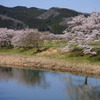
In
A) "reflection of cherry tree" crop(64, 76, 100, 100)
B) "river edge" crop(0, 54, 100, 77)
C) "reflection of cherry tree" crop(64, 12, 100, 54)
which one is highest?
"reflection of cherry tree" crop(64, 12, 100, 54)

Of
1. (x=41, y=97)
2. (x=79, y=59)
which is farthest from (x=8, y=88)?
(x=79, y=59)

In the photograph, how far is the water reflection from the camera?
34.5 metres

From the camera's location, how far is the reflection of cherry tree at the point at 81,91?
90.1 feet

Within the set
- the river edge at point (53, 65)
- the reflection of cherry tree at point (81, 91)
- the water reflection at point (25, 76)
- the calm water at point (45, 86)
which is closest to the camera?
the calm water at point (45, 86)

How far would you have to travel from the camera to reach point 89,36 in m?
45.9

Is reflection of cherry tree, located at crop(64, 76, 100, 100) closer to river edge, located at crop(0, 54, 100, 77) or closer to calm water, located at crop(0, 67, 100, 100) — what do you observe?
calm water, located at crop(0, 67, 100, 100)

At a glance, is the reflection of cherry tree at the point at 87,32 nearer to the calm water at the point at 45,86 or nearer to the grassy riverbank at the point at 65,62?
the grassy riverbank at the point at 65,62

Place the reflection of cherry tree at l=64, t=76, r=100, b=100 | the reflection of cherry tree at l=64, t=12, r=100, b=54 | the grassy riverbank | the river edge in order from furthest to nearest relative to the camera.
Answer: the reflection of cherry tree at l=64, t=12, r=100, b=54, the grassy riverbank, the river edge, the reflection of cherry tree at l=64, t=76, r=100, b=100

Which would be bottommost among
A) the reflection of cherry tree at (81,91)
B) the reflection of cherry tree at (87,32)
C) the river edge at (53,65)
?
the reflection of cherry tree at (81,91)

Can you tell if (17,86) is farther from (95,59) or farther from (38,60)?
(95,59)

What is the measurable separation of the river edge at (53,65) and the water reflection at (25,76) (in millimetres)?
2036

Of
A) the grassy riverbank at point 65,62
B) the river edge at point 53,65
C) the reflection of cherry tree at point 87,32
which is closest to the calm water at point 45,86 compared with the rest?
the river edge at point 53,65

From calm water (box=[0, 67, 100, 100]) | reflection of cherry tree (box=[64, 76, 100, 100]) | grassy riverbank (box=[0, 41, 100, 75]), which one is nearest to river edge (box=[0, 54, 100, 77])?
grassy riverbank (box=[0, 41, 100, 75])

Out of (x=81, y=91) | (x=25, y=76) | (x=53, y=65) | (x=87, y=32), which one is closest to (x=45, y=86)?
(x=81, y=91)
